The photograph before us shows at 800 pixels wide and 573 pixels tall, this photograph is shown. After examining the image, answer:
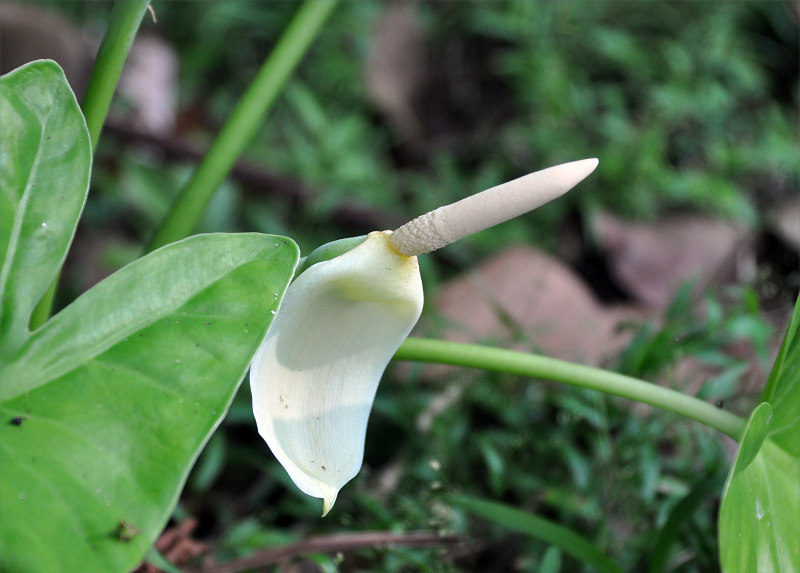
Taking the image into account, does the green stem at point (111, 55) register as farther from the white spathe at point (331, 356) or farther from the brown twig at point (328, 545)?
the brown twig at point (328, 545)

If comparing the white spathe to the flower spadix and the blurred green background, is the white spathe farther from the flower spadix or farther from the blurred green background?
the blurred green background

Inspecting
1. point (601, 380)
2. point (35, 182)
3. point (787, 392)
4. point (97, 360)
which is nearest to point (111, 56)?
point (35, 182)

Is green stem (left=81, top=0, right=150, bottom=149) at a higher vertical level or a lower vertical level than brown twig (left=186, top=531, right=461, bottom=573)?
higher

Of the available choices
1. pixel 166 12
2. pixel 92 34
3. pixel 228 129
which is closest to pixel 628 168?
pixel 228 129

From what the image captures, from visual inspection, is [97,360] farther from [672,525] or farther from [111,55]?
[672,525]

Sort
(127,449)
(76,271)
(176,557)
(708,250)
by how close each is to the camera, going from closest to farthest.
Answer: (127,449)
(176,557)
(76,271)
(708,250)

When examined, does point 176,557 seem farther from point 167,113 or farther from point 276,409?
point 167,113

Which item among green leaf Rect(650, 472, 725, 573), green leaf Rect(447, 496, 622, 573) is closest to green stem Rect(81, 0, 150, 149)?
green leaf Rect(447, 496, 622, 573)
